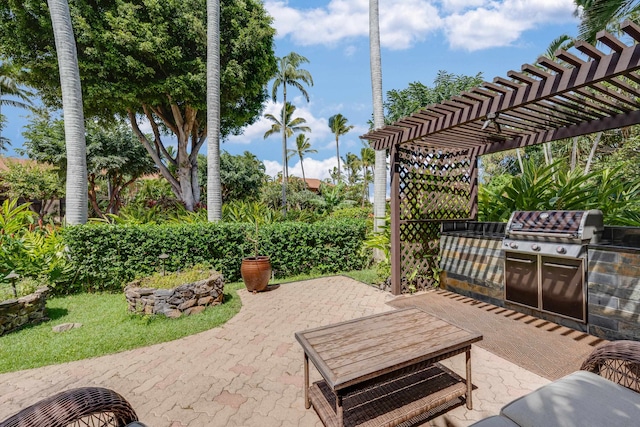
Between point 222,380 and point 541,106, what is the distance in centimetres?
497

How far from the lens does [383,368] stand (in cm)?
178

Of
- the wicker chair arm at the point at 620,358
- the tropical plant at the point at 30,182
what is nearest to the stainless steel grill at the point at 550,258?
the wicker chair arm at the point at 620,358

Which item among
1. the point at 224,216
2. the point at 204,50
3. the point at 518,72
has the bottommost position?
the point at 224,216

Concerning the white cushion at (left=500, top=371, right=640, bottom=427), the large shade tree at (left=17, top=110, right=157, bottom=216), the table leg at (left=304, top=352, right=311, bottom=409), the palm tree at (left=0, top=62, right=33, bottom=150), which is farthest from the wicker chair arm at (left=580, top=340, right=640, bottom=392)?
the palm tree at (left=0, top=62, right=33, bottom=150)

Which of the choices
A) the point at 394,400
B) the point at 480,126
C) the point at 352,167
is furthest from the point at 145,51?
the point at 352,167

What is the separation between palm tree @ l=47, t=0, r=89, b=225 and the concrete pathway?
409 centimetres

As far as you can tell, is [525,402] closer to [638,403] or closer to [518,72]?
[638,403]

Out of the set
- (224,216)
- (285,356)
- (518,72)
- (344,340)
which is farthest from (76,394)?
(224,216)

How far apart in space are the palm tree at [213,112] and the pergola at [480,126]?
13.8ft

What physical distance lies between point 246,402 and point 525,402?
82.8 inches

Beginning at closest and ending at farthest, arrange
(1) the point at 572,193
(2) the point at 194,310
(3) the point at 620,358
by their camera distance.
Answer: (3) the point at 620,358, (2) the point at 194,310, (1) the point at 572,193

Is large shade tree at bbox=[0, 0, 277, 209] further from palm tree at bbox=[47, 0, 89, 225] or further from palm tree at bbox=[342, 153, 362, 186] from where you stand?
palm tree at bbox=[342, 153, 362, 186]

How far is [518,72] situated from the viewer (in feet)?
9.68

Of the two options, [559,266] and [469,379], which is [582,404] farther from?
[559,266]
